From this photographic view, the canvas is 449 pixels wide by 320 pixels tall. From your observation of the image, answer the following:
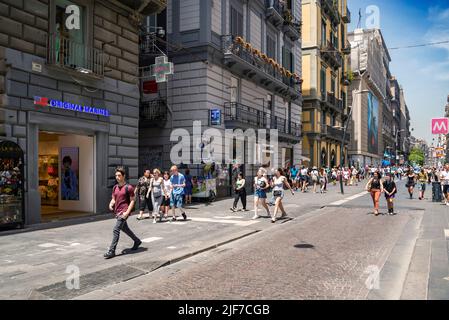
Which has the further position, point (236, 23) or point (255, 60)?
point (255, 60)

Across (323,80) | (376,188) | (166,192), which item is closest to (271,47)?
(323,80)

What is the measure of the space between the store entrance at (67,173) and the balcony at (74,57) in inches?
98.8

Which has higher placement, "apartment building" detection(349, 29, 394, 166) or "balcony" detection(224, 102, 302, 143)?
"apartment building" detection(349, 29, 394, 166)

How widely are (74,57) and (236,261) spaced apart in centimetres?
944

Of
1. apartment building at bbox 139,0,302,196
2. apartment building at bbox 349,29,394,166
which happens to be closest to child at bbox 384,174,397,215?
apartment building at bbox 139,0,302,196

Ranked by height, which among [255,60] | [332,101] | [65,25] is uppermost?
[332,101]

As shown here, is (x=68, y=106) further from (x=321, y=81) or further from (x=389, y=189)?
(x=321, y=81)

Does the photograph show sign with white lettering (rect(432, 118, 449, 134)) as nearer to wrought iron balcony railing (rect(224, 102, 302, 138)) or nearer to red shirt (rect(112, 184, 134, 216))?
red shirt (rect(112, 184, 134, 216))

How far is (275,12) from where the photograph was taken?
26312mm

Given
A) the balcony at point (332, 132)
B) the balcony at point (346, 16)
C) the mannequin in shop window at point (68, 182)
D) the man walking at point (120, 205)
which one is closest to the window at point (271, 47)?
the balcony at point (332, 132)

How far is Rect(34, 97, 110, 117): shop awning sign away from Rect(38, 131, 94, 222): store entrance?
1094 mm

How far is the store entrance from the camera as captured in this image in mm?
14445

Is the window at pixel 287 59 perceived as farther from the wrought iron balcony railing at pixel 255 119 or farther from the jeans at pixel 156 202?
the jeans at pixel 156 202

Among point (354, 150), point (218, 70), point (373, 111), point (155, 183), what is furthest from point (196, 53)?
point (373, 111)
